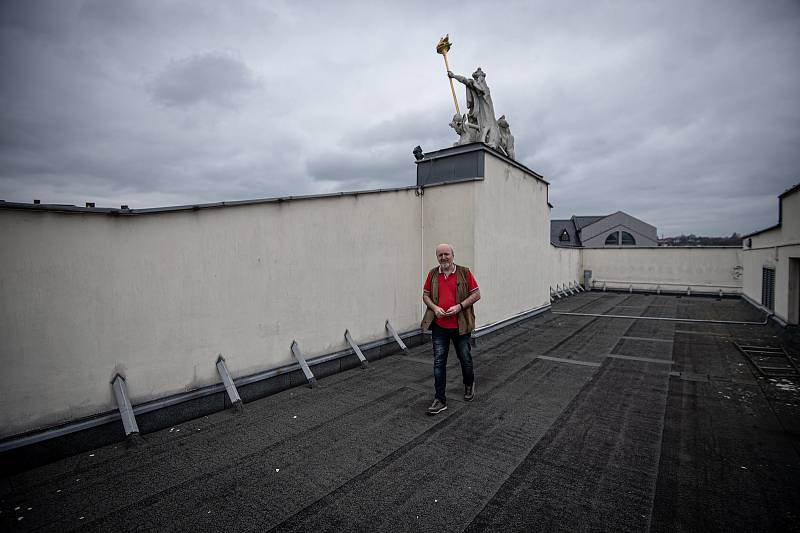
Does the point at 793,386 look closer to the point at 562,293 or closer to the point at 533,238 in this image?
the point at 533,238

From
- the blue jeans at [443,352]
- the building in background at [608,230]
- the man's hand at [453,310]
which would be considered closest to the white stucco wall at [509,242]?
the blue jeans at [443,352]

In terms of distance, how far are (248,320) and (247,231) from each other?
4.04 feet

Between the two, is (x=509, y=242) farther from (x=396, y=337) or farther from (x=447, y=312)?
(x=447, y=312)

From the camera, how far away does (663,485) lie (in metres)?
2.98

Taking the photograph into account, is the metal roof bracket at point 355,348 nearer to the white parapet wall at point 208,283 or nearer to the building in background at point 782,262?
the white parapet wall at point 208,283

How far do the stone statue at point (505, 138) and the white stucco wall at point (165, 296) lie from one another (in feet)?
16.2

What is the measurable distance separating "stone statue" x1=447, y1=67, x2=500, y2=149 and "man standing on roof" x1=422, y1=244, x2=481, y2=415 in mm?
5382

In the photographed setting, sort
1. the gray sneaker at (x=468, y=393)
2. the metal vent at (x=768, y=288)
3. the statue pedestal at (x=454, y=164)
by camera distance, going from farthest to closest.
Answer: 1. the metal vent at (x=768, y=288)
2. the statue pedestal at (x=454, y=164)
3. the gray sneaker at (x=468, y=393)

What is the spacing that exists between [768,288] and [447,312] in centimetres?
1405

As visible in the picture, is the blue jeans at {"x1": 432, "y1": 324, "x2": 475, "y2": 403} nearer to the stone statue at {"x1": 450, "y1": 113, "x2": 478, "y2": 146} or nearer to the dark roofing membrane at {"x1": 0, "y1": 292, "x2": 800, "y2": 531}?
the dark roofing membrane at {"x1": 0, "y1": 292, "x2": 800, "y2": 531}

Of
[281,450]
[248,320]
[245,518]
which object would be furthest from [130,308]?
[245,518]

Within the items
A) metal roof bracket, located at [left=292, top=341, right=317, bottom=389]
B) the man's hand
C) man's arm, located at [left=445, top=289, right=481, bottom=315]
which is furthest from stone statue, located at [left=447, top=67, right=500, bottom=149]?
metal roof bracket, located at [left=292, top=341, right=317, bottom=389]

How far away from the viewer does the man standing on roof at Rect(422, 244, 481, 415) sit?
4418 millimetres

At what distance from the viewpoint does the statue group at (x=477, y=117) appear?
871cm
